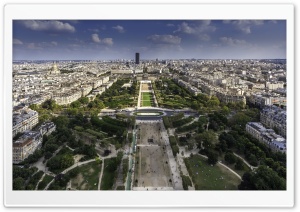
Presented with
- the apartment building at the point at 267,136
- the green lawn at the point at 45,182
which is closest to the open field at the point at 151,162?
the green lawn at the point at 45,182

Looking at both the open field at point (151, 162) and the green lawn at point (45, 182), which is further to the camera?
the open field at point (151, 162)

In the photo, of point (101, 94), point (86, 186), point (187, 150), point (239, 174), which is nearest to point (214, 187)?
point (239, 174)

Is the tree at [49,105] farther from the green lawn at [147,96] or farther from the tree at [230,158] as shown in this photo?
the tree at [230,158]

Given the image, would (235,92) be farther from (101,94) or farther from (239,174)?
(239,174)

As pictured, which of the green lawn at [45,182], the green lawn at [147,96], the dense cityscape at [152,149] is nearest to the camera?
the green lawn at [45,182]

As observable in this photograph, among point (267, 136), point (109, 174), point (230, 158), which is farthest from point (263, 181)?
point (109, 174)

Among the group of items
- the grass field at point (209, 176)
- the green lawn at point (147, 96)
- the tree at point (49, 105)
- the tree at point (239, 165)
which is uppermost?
the green lawn at point (147, 96)

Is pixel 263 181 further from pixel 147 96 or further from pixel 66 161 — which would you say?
pixel 147 96
